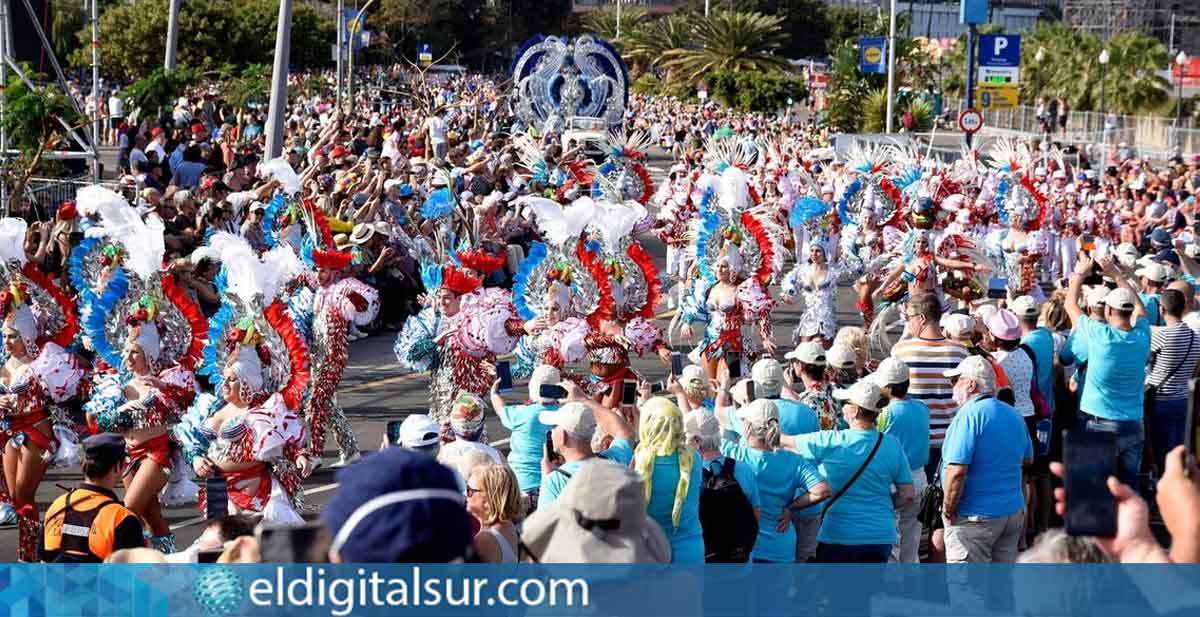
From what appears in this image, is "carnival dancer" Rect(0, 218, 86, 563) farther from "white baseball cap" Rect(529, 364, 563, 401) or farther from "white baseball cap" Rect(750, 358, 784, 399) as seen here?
"white baseball cap" Rect(750, 358, 784, 399)

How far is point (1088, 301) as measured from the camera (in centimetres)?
962

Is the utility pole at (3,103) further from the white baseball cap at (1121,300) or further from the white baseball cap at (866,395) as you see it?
the white baseball cap at (866,395)

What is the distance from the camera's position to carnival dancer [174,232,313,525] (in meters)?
7.60

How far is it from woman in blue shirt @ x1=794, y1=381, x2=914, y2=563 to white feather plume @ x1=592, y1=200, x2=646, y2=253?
4024mm

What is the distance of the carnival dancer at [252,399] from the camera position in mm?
7598

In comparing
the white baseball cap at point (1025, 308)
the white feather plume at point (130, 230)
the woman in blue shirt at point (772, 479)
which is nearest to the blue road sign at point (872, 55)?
the white baseball cap at point (1025, 308)

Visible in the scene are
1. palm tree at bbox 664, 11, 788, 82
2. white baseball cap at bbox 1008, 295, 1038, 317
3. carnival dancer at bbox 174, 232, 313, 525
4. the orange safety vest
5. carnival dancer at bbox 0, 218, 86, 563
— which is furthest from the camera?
palm tree at bbox 664, 11, 788, 82

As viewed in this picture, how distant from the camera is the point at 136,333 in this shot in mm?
9273

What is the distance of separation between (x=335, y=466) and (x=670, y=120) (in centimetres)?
3534

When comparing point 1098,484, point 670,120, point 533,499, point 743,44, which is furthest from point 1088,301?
point 743,44

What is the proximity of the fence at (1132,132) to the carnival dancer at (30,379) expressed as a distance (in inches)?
1293

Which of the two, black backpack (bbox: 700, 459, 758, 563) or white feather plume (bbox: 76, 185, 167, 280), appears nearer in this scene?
black backpack (bbox: 700, 459, 758, 563)

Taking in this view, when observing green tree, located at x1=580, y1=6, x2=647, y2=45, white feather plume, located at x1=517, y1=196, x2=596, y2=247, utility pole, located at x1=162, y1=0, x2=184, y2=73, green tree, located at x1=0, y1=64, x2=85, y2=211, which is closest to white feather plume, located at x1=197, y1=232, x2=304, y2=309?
white feather plume, located at x1=517, y1=196, x2=596, y2=247

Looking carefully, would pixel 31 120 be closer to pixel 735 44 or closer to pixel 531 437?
pixel 531 437
